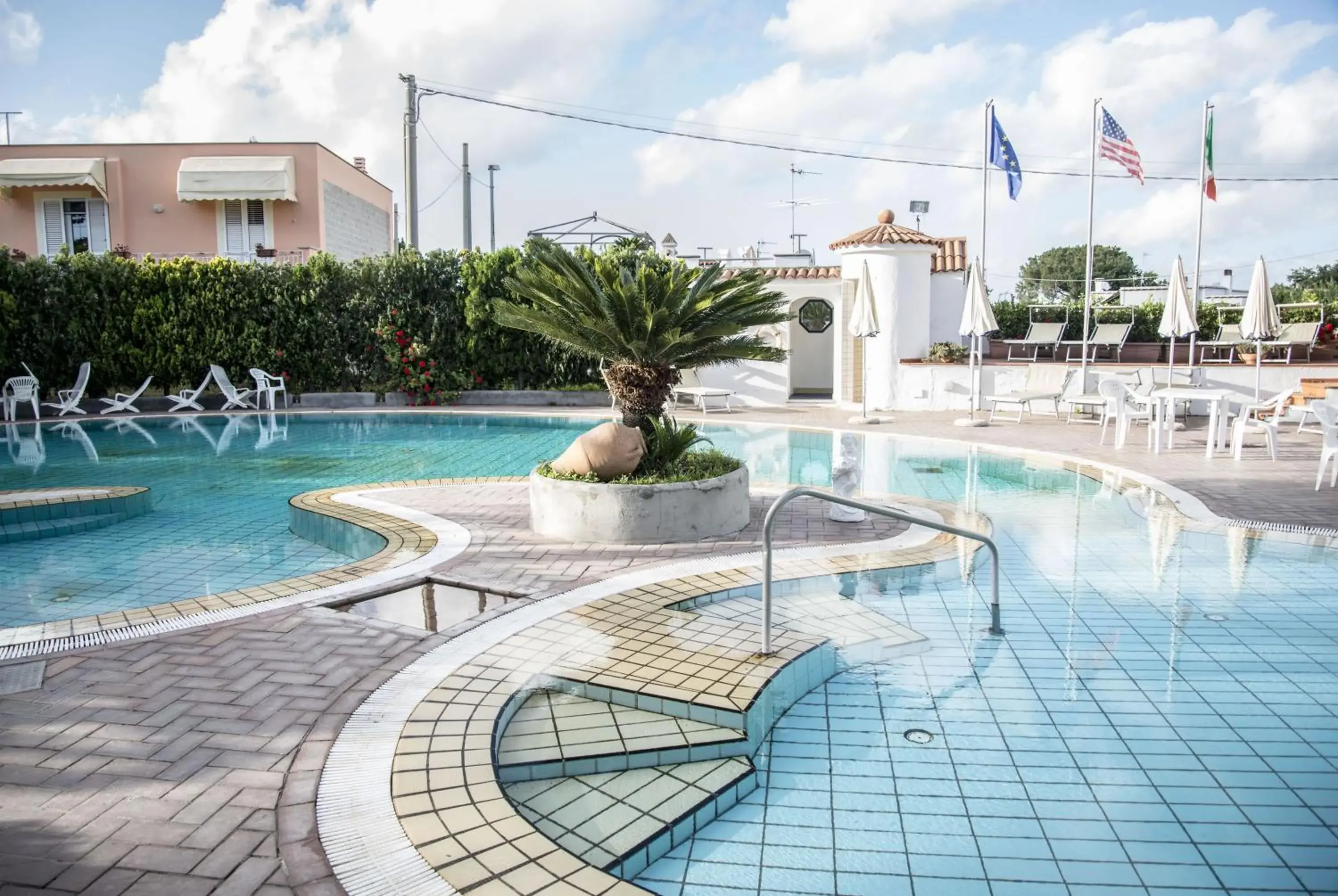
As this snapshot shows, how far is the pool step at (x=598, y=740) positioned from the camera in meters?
3.54

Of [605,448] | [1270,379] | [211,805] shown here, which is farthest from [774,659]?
[1270,379]

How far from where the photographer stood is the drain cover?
4125mm

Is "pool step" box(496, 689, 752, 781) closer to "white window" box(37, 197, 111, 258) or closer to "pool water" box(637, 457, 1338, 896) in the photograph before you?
"pool water" box(637, 457, 1338, 896)

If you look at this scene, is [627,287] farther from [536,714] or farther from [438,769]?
[438,769]

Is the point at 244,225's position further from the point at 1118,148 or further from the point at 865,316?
the point at 1118,148

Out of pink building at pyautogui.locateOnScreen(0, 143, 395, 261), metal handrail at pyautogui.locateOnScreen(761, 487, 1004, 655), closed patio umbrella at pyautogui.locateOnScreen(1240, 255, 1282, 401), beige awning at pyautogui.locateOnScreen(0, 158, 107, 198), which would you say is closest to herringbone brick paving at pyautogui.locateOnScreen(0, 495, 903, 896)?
metal handrail at pyautogui.locateOnScreen(761, 487, 1004, 655)

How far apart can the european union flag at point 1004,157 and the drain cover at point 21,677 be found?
17351 mm

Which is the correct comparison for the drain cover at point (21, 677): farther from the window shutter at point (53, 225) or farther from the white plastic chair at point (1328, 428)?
the window shutter at point (53, 225)

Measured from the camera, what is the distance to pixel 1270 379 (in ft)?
54.6

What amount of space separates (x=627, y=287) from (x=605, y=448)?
55.3 inches

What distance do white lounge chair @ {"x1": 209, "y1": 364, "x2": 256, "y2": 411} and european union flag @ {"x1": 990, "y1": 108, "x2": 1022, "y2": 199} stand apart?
15930 mm

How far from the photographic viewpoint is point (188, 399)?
19.3 meters

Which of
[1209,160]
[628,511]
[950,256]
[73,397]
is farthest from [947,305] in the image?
[73,397]

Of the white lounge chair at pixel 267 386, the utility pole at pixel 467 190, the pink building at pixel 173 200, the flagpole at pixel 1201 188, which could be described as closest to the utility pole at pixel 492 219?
the utility pole at pixel 467 190
